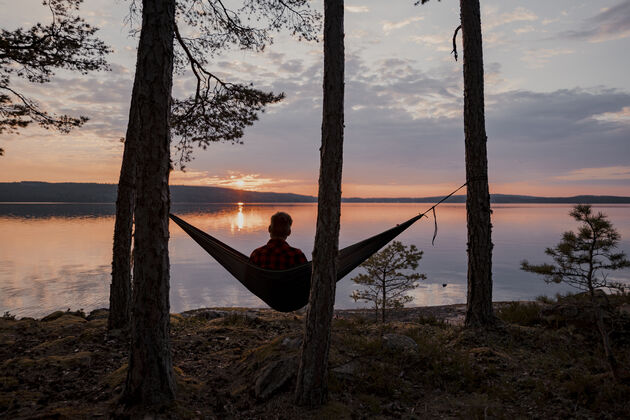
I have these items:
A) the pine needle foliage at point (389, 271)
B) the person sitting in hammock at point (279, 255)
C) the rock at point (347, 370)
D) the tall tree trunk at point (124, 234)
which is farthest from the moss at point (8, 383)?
the pine needle foliage at point (389, 271)

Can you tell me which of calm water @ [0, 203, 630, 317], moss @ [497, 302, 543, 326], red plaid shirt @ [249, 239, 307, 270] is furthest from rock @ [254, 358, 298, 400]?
calm water @ [0, 203, 630, 317]

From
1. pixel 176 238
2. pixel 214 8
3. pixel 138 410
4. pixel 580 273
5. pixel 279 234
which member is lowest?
pixel 176 238

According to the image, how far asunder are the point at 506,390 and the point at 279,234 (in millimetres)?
2504

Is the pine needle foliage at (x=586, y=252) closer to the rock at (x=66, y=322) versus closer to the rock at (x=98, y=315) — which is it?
the rock at (x=66, y=322)

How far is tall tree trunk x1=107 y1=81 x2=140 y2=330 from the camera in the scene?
4.39 meters

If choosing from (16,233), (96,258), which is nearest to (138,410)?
(96,258)

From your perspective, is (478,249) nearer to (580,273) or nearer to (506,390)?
(580,273)

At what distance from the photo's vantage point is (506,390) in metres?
3.02

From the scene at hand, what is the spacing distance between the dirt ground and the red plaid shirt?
725 millimetres


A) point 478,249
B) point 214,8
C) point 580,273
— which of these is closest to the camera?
point 580,273

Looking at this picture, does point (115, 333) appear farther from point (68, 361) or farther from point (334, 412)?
point (334, 412)

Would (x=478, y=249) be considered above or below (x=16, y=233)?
above

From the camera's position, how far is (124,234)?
4461 mm

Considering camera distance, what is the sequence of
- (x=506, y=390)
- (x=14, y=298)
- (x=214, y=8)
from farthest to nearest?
(x=14, y=298) → (x=214, y=8) → (x=506, y=390)
